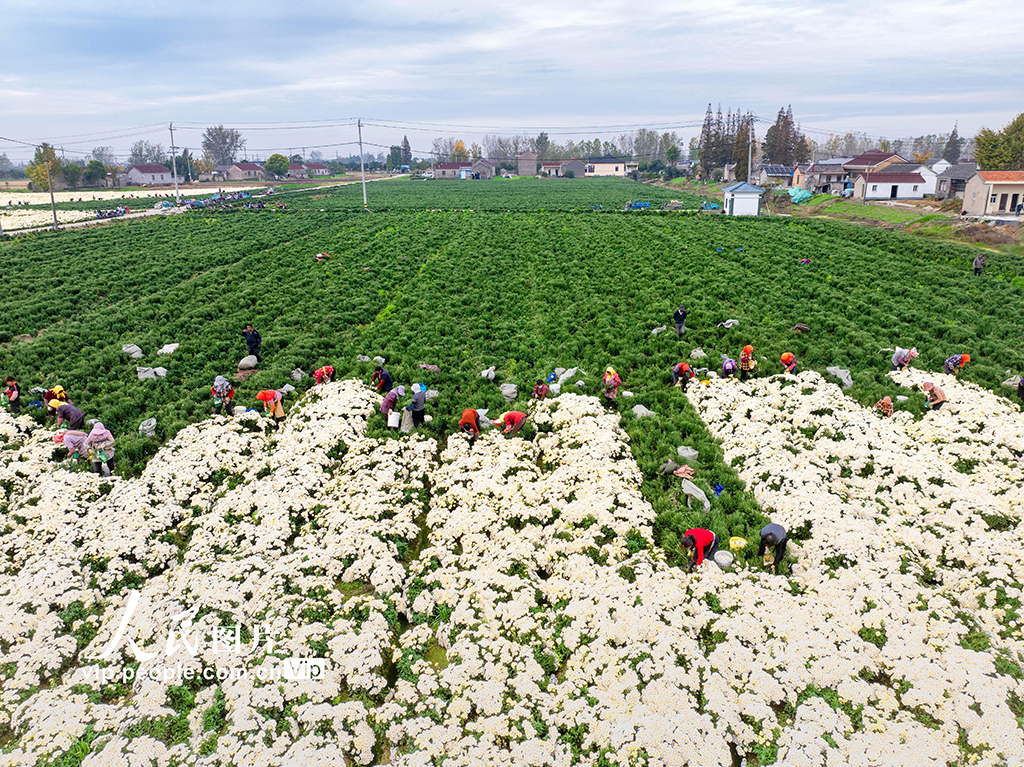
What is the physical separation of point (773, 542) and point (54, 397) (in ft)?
66.7

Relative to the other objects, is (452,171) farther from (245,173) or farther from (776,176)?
(776,176)

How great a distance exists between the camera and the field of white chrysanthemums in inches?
324

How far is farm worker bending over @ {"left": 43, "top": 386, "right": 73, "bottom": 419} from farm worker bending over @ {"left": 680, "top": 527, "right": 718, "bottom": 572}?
715 inches

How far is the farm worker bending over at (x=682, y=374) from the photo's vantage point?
19.2 m

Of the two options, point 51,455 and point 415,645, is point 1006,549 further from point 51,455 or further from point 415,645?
point 51,455

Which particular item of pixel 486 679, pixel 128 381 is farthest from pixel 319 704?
pixel 128 381

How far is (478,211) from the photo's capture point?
6838 cm

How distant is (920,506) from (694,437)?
5.33 meters

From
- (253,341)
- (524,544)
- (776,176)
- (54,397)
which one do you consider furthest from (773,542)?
(776,176)

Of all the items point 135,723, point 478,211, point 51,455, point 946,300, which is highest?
point 478,211

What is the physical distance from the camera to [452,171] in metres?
170

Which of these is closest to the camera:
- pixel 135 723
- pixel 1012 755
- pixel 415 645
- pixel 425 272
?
pixel 1012 755

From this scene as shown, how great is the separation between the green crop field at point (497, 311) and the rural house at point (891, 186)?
3308 centimetres

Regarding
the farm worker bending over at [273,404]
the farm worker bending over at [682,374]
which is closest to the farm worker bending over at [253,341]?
the farm worker bending over at [273,404]
